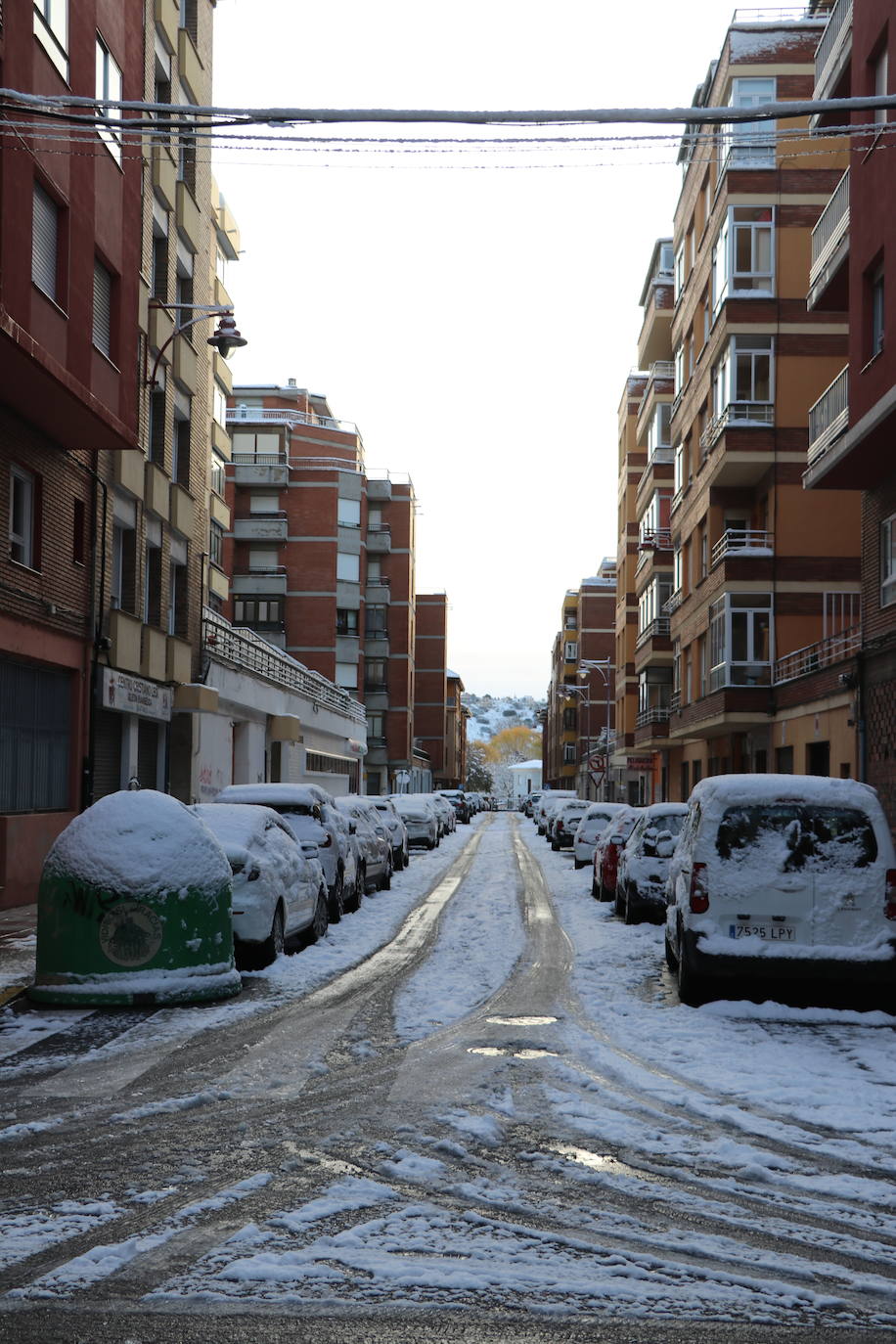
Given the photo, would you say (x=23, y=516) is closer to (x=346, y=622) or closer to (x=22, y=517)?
(x=22, y=517)

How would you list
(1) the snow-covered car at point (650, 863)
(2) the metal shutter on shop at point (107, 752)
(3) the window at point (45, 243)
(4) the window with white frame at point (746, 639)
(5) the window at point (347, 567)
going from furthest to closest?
(5) the window at point (347, 567) < (4) the window with white frame at point (746, 639) < (2) the metal shutter on shop at point (107, 752) < (3) the window at point (45, 243) < (1) the snow-covered car at point (650, 863)

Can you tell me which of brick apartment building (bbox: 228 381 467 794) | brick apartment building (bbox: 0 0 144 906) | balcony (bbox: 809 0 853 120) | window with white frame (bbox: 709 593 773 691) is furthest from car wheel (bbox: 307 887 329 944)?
brick apartment building (bbox: 228 381 467 794)

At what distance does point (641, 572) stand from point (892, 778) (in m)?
37.5

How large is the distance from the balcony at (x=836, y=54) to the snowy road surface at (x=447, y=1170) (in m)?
17.9

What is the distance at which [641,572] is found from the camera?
5828cm

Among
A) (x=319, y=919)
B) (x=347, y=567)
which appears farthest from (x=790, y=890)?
(x=347, y=567)

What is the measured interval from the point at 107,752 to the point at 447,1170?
67.6 feet

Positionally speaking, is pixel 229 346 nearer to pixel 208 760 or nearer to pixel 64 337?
pixel 64 337

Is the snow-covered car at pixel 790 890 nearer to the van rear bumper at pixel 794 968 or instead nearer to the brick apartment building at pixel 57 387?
the van rear bumper at pixel 794 968

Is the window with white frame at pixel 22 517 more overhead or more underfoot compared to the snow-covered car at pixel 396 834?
more overhead

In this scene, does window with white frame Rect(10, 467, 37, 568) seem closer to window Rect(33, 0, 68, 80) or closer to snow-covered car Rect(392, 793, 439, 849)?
window Rect(33, 0, 68, 80)

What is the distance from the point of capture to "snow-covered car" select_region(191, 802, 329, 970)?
40.2 feet

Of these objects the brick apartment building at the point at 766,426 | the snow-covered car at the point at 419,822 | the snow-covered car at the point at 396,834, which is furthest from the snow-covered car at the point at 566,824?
the snow-covered car at the point at 396,834

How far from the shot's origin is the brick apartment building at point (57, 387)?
1742 cm
